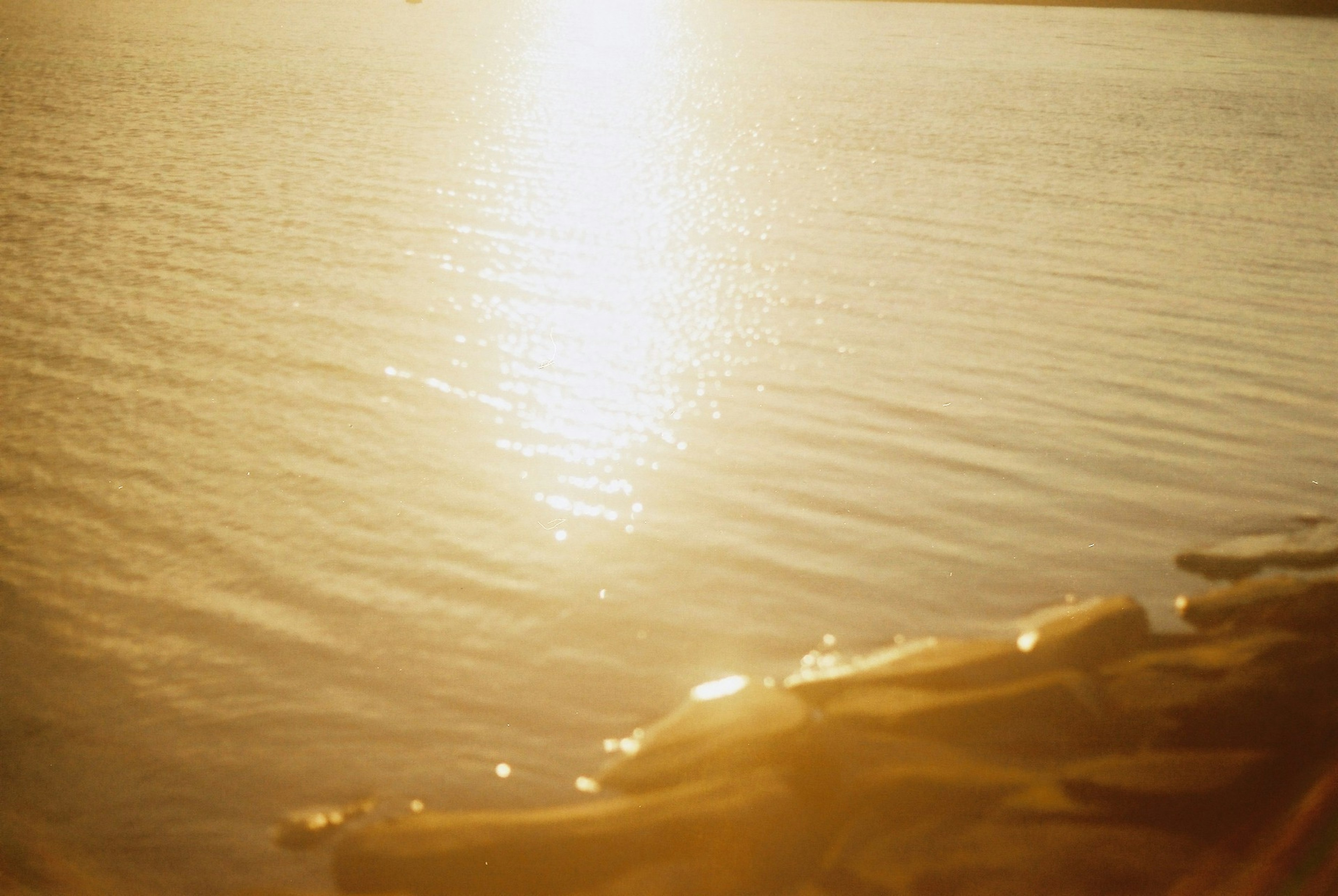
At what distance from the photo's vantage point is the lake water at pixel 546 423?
6.23 meters

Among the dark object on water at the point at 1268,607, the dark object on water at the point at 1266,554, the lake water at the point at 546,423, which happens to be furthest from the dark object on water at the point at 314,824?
the dark object on water at the point at 1266,554

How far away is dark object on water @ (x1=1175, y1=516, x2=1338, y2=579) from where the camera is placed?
295 inches

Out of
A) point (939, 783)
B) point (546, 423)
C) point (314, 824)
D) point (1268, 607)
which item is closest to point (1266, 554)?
point (1268, 607)

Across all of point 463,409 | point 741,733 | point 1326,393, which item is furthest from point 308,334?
point 1326,393

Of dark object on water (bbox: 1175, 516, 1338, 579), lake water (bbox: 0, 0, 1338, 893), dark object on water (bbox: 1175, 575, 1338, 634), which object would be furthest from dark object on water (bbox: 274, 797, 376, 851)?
dark object on water (bbox: 1175, 516, 1338, 579)

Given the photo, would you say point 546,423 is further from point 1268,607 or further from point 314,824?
point 1268,607

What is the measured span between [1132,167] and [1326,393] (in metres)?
10.7

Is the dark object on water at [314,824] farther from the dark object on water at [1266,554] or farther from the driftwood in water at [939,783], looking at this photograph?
the dark object on water at [1266,554]

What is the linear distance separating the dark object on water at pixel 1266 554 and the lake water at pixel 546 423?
23 cm

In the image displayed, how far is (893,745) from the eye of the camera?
5.74 m

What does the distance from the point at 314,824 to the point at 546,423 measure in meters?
4.85

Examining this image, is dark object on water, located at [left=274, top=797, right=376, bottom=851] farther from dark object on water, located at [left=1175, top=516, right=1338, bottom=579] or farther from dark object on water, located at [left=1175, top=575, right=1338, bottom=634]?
dark object on water, located at [left=1175, top=516, right=1338, bottom=579]

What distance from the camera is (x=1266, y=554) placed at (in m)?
7.65

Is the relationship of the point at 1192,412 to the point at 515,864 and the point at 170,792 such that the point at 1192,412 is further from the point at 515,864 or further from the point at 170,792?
the point at 170,792
